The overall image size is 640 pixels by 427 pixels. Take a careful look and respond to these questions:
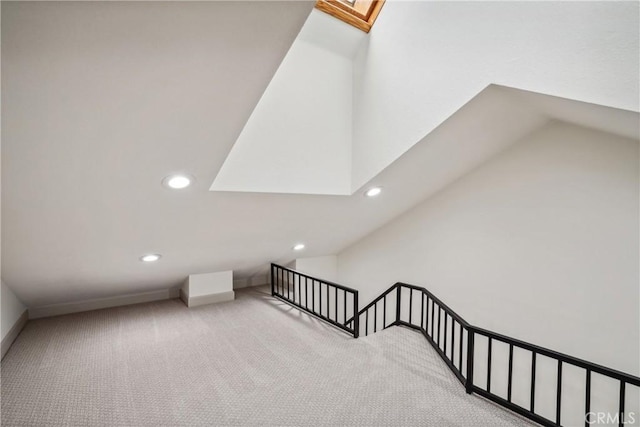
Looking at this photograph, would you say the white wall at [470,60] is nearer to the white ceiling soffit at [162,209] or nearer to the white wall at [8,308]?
the white ceiling soffit at [162,209]

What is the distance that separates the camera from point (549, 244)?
293 cm

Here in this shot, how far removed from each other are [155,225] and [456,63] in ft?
9.55

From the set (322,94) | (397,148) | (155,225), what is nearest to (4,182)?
(155,225)

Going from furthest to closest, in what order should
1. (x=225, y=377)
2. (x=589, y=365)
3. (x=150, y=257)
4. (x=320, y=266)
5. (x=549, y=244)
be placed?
(x=320, y=266) → (x=150, y=257) → (x=549, y=244) → (x=225, y=377) → (x=589, y=365)

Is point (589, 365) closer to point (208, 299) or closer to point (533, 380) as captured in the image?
point (533, 380)

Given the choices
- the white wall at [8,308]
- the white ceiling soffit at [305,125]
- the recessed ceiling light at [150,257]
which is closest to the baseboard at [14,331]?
the white wall at [8,308]

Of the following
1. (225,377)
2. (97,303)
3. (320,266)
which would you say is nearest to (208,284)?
(97,303)

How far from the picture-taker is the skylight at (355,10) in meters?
2.49

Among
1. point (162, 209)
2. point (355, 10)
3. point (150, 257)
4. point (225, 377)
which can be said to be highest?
point (355, 10)

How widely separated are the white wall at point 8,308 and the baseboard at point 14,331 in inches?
1.6

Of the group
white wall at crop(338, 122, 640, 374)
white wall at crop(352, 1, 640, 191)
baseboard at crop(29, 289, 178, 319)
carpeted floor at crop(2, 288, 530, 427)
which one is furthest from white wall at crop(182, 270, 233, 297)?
white wall at crop(338, 122, 640, 374)

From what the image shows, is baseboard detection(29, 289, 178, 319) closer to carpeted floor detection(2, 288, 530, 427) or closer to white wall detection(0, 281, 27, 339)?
carpeted floor detection(2, 288, 530, 427)

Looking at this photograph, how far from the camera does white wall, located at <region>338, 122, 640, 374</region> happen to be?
248cm

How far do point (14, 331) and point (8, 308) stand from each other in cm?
32
